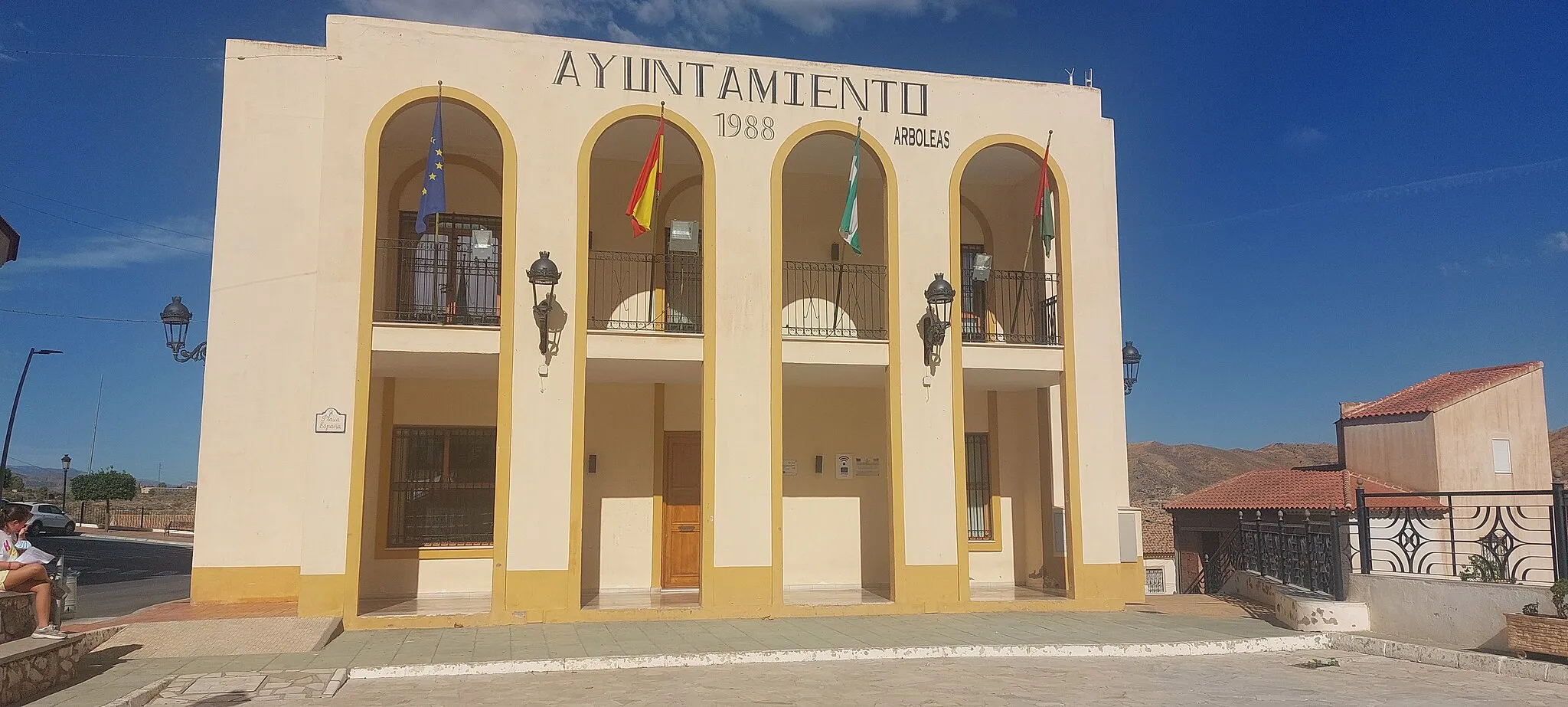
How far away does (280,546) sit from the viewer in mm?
12688

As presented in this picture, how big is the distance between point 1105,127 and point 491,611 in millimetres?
10414

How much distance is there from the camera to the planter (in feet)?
28.1

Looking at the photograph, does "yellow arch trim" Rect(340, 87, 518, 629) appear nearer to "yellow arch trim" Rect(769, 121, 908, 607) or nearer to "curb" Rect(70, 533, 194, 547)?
"yellow arch trim" Rect(769, 121, 908, 607)

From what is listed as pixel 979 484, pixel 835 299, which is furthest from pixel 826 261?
pixel 979 484

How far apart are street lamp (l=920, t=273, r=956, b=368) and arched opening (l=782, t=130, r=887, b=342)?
167 cm

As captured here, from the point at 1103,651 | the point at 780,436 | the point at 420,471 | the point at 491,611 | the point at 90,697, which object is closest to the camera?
the point at 90,697

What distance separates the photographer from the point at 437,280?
13.6m

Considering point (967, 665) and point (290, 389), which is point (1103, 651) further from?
point (290, 389)

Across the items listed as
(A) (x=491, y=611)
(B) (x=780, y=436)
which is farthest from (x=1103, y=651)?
(A) (x=491, y=611)

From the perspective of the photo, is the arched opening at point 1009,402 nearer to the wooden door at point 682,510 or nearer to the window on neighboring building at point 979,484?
the window on neighboring building at point 979,484

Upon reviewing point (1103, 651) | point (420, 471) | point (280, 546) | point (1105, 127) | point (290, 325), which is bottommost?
point (1103, 651)

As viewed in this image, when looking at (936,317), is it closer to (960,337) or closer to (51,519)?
(960,337)

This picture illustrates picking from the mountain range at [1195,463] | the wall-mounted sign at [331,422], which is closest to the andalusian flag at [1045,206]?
the wall-mounted sign at [331,422]

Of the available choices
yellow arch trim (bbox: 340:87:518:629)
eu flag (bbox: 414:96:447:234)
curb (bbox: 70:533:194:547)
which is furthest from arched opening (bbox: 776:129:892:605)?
curb (bbox: 70:533:194:547)
